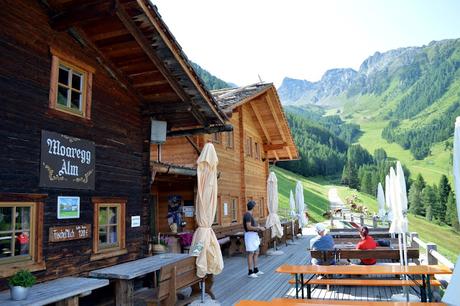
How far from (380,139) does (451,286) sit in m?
179

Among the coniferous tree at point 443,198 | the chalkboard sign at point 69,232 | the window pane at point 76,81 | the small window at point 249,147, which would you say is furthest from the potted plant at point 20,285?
the coniferous tree at point 443,198

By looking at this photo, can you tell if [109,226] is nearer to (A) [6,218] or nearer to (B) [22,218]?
(B) [22,218]

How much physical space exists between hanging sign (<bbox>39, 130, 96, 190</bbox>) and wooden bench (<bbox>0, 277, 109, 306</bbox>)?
1.53 metres

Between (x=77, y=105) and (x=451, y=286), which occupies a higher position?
(x=77, y=105)

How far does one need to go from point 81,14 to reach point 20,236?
12.0 feet

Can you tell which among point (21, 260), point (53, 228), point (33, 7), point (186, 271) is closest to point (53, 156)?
point (53, 228)

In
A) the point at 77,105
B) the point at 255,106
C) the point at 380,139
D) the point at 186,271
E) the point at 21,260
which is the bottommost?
the point at 186,271

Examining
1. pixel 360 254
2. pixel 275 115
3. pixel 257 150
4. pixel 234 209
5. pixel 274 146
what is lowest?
pixel 360 254

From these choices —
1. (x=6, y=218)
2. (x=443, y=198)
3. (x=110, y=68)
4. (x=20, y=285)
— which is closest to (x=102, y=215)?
(x=6, y=218)

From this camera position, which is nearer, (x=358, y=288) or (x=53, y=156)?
(x=53, y=156)

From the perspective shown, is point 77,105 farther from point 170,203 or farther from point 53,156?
point 170,203

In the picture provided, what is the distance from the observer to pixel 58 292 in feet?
17.1

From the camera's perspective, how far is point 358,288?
8938 mm

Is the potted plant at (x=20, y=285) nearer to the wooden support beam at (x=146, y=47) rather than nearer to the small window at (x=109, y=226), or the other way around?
the small window at (x=109, y=226)
